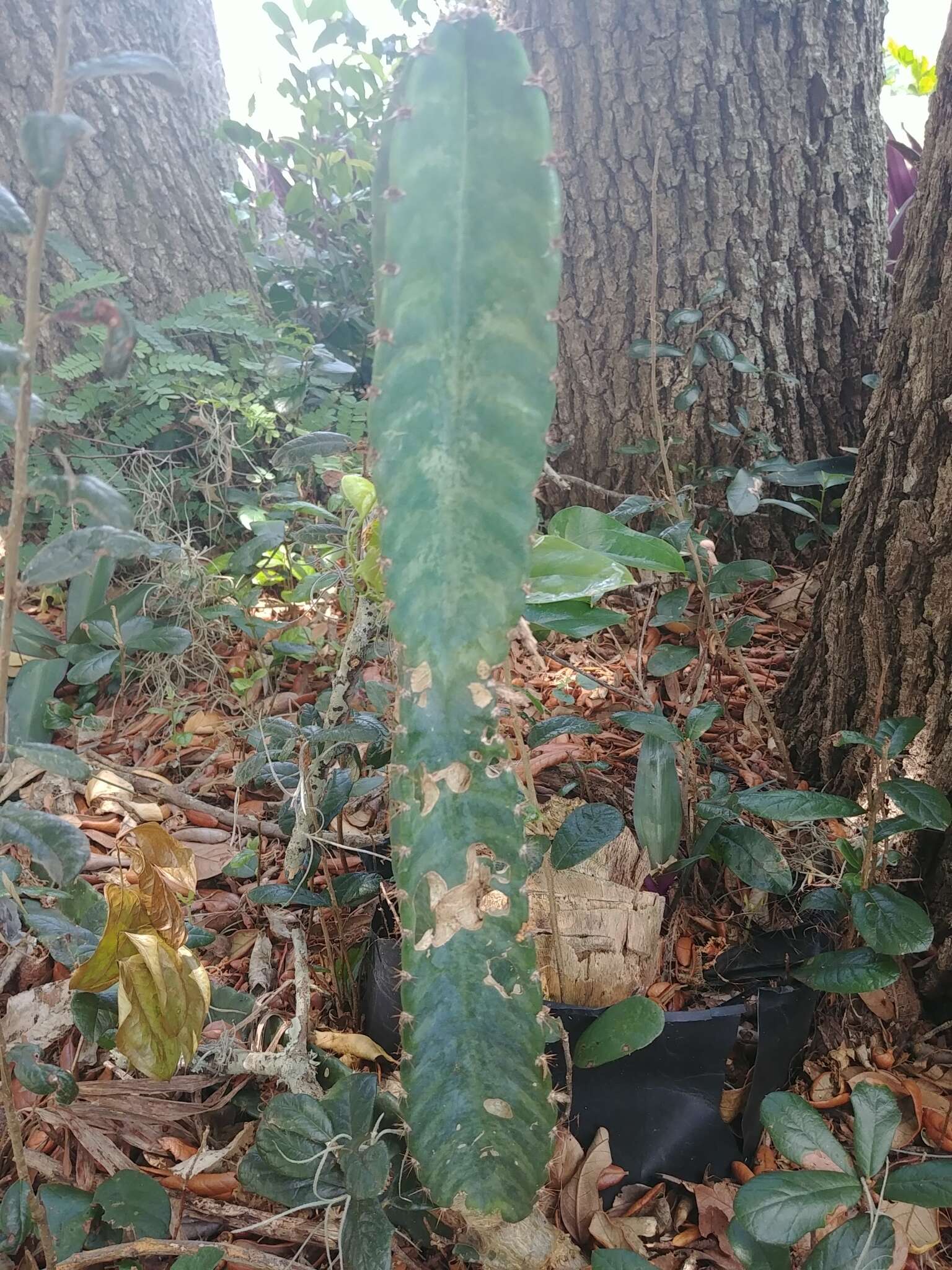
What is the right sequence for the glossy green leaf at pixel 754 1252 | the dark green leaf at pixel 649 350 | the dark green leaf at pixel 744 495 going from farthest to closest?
the dark green leaf at pixel 649 350
the dark green leaf at pixel 744 495
the glossy green leaf at pixel 754 1252

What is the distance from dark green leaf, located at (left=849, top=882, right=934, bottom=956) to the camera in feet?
3.01

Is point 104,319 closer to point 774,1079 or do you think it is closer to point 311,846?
point 311,846

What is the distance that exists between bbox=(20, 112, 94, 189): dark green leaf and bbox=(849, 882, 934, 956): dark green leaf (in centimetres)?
101

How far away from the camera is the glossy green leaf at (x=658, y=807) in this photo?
1.03m

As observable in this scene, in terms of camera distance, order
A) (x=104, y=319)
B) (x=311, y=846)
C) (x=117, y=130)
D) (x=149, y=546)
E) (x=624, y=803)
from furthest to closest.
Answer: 1. (x=117, y=130)
2. (x=624, y=803)
3. (x=311, y=846)
4. (x=149, y=546)
5. (x=104, y=319)

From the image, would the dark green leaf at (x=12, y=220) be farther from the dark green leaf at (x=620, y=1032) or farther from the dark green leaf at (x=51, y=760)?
the dark green leaf at (x=620, y=1032)

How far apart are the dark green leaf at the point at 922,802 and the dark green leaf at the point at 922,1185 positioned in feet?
1.06

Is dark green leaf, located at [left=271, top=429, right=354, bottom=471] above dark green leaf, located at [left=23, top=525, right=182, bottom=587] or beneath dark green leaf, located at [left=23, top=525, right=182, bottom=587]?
above

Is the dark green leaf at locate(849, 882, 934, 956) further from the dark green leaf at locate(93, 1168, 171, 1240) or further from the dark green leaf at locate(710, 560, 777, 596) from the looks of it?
the dark green leaf at locate(93, 1168, 171, 1240)

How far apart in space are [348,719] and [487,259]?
1.99 feet

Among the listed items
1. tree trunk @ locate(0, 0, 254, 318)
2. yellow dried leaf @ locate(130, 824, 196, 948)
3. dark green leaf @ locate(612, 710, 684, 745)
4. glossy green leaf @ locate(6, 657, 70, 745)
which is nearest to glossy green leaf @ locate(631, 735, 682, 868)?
dark green leaf @ locate(612, 710, 684, 745)

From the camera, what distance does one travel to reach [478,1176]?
2.47 ft

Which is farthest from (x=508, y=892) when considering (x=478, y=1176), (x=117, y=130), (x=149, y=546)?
(x=117, y=130)

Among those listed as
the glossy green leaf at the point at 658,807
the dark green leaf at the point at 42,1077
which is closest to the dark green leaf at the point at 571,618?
the glossy green leaf at the point at 658,807
